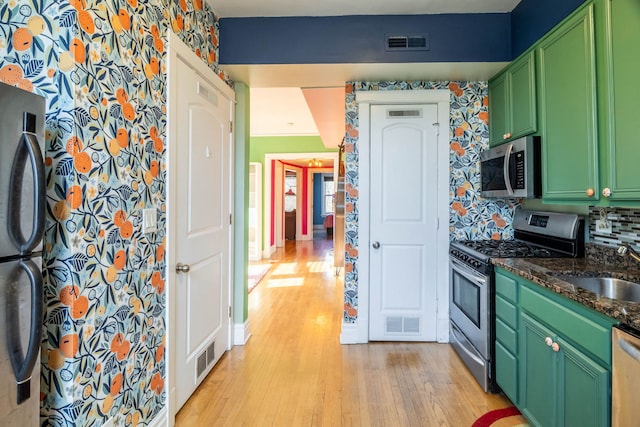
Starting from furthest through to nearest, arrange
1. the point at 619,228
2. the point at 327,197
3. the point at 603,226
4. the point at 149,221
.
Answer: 1. the point at 327,197
2. the point at 603,226
3. the point at 619,228
4. the point at 149,221

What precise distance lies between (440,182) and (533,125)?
2.79 ft

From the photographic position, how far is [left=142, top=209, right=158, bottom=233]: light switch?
1646 mm

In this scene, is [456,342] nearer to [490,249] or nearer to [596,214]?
[490,249]

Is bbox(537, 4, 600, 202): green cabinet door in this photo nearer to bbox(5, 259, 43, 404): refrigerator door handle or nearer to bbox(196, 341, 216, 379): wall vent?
bbox(5, 259, 43, 404): refrigerator door handle

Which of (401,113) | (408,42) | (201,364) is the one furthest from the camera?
(401,113)

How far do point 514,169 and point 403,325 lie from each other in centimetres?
156

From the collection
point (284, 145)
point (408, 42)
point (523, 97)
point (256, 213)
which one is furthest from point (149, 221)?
point (284, 145)

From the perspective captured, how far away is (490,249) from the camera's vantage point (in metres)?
2.42

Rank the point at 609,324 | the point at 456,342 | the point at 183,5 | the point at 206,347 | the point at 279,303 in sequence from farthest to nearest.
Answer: the point at 279,303 < the point at 456,342 < the point at 206,347 < the point at 183,5 < the point at 609,324

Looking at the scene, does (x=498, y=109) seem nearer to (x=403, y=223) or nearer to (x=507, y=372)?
(x=403, y=223)

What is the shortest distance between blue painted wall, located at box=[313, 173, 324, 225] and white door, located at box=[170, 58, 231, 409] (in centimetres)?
1060

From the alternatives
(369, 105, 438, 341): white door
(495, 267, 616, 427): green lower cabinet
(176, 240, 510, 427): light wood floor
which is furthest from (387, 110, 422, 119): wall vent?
(176, 240, 510, 427): light wood floor

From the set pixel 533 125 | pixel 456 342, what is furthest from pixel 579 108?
pixel 456 342

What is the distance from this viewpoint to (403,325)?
116 inches
